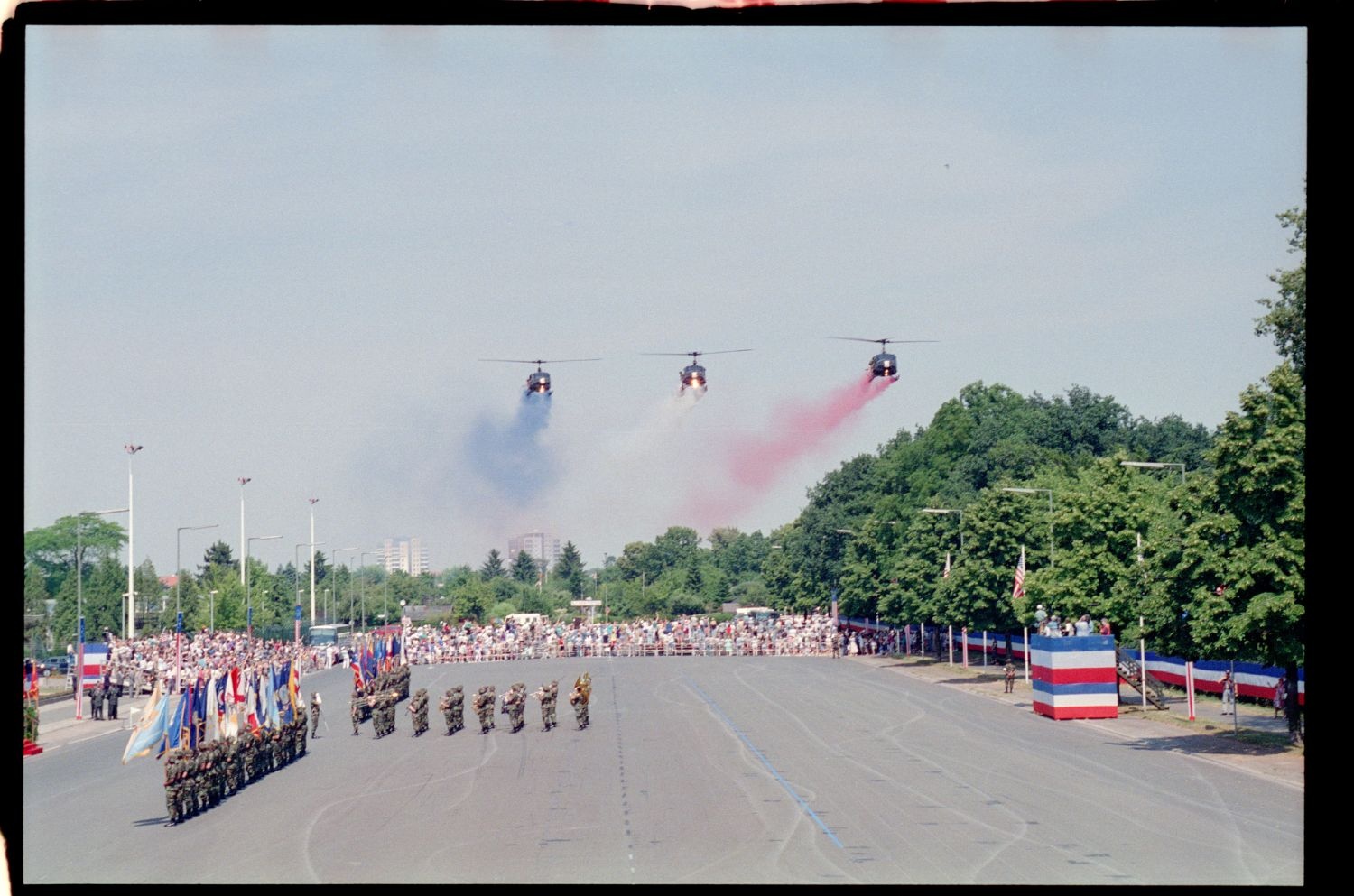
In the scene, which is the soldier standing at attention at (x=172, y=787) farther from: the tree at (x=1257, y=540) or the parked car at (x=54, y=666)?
the parked car at (x=54, y=666)

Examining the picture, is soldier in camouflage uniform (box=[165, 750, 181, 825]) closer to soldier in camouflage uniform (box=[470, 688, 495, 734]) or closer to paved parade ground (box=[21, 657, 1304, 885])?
paved parade ground (box=[21, 657, 1304, 885])

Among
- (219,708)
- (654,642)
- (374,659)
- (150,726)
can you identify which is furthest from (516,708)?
(654,642)

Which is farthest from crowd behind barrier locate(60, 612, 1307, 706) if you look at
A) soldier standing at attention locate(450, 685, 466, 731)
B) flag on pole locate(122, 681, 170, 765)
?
flag on pole locate(122, 681, 170, 765)

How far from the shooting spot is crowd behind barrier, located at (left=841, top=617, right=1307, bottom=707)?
173 ft

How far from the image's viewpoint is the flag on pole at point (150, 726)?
27984mm

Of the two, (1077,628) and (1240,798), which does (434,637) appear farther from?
(1240,798)

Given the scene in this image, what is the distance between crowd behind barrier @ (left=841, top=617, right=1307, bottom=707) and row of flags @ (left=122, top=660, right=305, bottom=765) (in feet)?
70.7

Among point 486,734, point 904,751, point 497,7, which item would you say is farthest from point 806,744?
point 497,7

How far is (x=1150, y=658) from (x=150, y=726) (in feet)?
167

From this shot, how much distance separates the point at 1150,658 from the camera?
67.1m

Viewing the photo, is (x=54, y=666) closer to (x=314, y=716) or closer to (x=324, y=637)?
(x=324, y=637)

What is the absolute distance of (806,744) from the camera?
4450 centimetres

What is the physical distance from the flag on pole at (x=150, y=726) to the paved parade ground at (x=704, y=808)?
1880 mm

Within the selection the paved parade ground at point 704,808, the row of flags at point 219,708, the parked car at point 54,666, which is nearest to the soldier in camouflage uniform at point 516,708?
the paved parade ground at point 704,808
